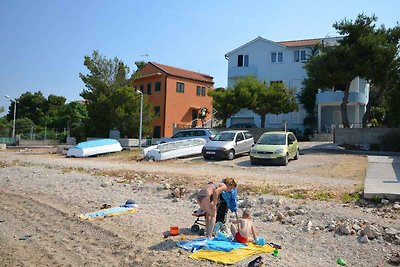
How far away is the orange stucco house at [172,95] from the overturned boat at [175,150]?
18063 mm

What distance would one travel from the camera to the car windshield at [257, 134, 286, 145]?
20.8 meters

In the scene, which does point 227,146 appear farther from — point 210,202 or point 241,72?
point 241,72

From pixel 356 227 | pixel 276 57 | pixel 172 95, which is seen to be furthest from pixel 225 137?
pixel 276 57

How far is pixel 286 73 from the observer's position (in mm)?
42969

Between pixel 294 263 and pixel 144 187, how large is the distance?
7315mm

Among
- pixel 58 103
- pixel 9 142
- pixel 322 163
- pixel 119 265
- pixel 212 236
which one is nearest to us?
pixel 119 265

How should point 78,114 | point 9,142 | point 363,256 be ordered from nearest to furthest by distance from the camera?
point 363,256, point 9,142, point 78,114

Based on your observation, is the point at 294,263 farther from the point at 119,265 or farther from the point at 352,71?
the point at 352,71

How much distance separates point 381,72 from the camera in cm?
2858

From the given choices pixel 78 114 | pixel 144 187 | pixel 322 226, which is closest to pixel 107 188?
pixel 144 187

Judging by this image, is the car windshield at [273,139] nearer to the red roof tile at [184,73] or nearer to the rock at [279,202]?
the rock at [279,202]

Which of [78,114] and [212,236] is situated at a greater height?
[78,114]

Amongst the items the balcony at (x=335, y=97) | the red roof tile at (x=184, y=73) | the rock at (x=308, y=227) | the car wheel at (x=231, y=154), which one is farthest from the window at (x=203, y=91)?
the rock at (x=308, y=227)

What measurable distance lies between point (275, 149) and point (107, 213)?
11780mm
